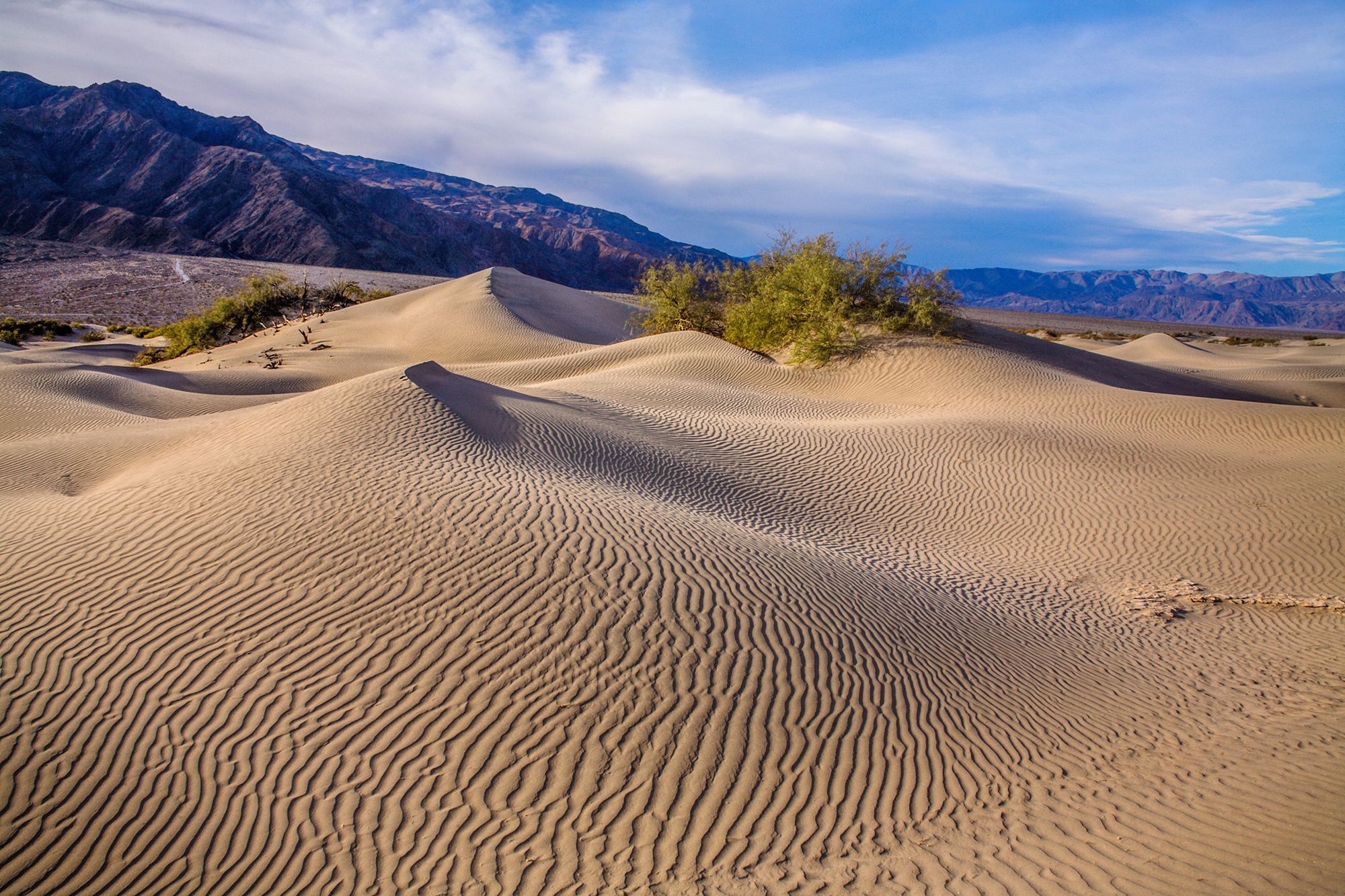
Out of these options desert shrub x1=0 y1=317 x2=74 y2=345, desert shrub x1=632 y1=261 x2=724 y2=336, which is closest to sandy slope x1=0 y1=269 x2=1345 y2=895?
desert shrub x1=632 y1=261 x2=724 y2=336

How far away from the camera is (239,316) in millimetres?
30828

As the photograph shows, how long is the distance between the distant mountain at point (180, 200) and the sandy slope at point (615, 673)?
321 feet

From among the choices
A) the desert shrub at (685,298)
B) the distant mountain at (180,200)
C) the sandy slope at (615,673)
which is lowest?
the sandy slope at (615,673)

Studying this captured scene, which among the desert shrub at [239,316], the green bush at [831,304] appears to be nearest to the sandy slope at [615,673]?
the green bush at [831,304]

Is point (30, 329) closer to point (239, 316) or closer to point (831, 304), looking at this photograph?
point (239, 316)

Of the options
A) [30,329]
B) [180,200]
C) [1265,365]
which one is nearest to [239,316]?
[30,329]

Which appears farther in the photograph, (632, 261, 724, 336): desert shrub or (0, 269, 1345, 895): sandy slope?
(632, 261, 724, 336): desert shrub

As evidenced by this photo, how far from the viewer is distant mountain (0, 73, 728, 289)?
85.6 m

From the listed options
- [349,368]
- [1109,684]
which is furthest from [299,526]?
[349,368]

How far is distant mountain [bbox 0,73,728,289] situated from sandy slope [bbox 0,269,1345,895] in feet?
321

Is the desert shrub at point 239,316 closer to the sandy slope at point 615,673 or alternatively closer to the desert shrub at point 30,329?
the desert shrub at point 30,329

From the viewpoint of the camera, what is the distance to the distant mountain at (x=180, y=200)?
281 ft

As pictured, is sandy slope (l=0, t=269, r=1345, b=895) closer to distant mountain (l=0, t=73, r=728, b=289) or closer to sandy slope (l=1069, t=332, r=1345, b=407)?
sandy slope (l=1069, t=332, r=1345, b=407)

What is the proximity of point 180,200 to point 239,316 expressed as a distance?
85.7m
